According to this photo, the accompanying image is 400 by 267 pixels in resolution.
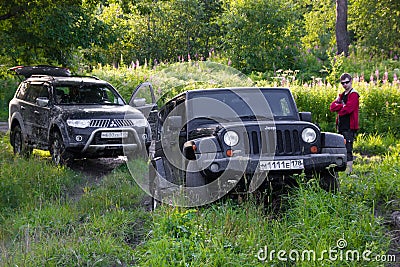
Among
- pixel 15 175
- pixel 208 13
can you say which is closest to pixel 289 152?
pixel 15 175

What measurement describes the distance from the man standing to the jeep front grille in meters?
2.56

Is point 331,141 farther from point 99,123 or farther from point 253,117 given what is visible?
point 99,123

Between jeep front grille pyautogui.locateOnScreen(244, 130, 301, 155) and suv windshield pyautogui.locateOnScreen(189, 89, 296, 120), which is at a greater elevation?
suv windshield pyautogui.locateOnScreen(189, 89, 296, 120)

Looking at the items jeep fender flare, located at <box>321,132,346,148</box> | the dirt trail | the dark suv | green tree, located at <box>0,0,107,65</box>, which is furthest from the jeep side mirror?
the dirt trail

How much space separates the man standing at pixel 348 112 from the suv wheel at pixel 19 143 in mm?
6626

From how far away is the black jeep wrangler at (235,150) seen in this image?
686cm

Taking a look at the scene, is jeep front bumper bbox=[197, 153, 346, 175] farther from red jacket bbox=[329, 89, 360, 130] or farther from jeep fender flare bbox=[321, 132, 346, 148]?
red jacket bbox=[329, 89, 360, 130]

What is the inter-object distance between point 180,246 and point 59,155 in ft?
18.7

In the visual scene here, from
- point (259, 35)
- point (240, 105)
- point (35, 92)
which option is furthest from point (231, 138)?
point (259, 35)

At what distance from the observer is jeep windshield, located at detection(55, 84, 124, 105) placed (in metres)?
11.9

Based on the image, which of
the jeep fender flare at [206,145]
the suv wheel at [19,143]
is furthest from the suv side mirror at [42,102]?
the jeep fender flare at [206,145]

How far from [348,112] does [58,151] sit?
539cm

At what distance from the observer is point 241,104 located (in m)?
8.05

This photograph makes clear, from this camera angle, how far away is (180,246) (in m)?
5.88
